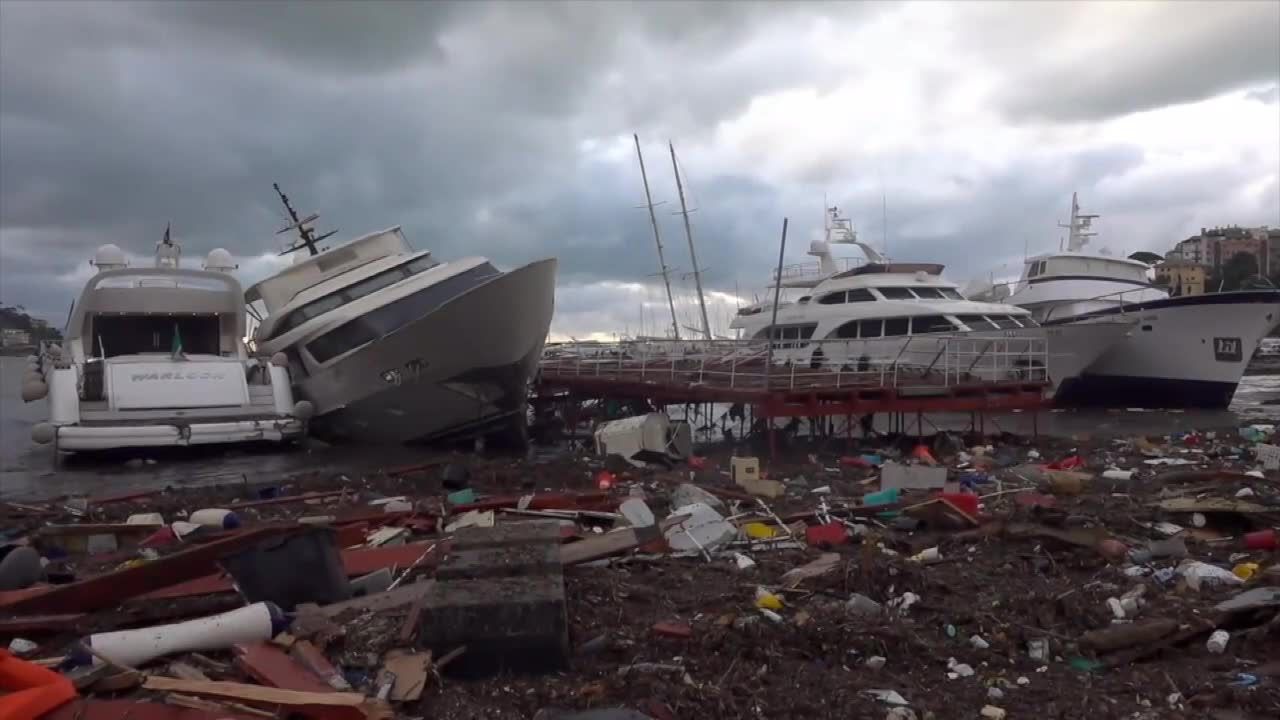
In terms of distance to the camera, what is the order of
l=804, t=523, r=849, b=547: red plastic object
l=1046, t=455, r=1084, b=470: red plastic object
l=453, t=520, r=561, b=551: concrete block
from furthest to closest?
1. l=1046, t=455, r=1084, b=470: red plastic object
2. l=804, t=523, r=849, b=547: red plastic object
3. l=453, t=520, r=561, b=551: concrete block

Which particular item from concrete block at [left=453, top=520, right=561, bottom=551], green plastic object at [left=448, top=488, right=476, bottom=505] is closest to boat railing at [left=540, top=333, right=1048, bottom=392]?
green plastic object at [left=448, top=488, right=476, bottom=505]

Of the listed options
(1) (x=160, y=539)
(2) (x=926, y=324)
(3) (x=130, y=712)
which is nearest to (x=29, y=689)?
(3) (x=130, y=712)

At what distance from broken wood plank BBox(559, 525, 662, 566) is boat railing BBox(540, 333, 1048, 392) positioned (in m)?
9.95

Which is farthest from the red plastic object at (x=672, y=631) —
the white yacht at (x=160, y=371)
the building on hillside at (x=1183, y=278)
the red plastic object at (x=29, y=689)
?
the building on hillside at (x=1183, y=278)

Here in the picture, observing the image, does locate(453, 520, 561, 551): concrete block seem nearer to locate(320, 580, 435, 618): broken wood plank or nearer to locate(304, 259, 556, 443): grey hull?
locate(320, 580, 435, 618): broken wood plank

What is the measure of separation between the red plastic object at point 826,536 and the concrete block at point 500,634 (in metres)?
3.06

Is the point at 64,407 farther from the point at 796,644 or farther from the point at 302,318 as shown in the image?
the point at 796,644

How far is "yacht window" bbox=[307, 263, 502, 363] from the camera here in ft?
57.6

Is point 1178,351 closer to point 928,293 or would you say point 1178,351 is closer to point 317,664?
point 928,293

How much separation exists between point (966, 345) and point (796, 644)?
17.3 m

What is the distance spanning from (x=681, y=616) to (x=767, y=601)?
51 cm

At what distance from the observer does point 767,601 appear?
5.10 m

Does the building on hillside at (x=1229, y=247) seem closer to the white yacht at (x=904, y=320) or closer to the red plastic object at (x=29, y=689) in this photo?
the white yacht at (x=904, y=320)

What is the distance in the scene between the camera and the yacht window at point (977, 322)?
75.7 ft
